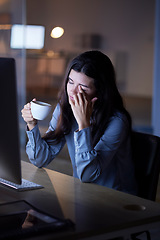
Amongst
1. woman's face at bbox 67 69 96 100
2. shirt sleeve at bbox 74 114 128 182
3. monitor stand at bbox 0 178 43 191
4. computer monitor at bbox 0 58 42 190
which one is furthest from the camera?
woman's face at bbox 67 69 96 100

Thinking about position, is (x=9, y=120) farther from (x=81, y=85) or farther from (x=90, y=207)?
(x=81, y=85)

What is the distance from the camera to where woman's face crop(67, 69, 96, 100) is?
178cm

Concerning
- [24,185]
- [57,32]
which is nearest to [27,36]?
[57,32]

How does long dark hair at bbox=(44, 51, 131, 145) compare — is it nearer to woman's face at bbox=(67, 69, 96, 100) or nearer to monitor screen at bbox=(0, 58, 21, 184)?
woman's face at bbox=(67, 69, 96, 100)

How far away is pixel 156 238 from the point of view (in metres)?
2.65

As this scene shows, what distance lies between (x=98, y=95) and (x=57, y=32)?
3773mm

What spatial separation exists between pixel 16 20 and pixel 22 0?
0.84ft

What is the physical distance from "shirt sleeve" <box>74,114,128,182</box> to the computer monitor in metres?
0.38

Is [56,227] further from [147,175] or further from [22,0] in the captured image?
[22,0]

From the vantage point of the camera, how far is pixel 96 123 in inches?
70.9

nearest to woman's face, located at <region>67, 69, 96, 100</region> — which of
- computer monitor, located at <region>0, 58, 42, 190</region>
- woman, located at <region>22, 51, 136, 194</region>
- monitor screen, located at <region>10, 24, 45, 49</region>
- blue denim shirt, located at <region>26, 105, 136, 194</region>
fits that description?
woman, located at <region>22, 51, 136, 194</region>

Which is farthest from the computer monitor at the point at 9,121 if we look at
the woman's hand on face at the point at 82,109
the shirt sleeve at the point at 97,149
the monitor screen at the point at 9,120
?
the woman's hand on face at the point at 82,109

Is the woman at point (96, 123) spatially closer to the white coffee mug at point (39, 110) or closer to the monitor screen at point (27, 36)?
the white coffee mug at point (39, 110)

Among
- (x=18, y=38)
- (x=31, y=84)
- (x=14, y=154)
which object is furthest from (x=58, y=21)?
(x=14, y=154)
